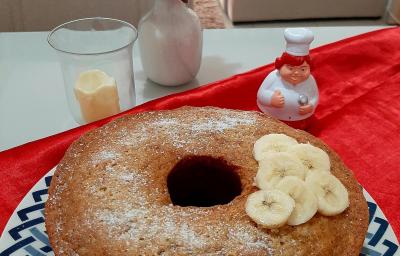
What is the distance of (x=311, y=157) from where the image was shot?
45.6 inches

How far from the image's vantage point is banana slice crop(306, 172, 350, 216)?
1074mm

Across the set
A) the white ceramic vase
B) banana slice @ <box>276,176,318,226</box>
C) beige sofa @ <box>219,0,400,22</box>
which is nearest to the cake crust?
banana slice @ <box>276,176,318,226</box>

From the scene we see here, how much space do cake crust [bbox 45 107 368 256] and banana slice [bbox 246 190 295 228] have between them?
0.02 metres

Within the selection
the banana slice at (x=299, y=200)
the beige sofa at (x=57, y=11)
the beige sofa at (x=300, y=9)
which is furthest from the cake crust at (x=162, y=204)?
the beige sofa at (x=300, y=9)

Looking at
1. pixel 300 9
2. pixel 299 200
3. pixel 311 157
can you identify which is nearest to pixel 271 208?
pixel 299 200

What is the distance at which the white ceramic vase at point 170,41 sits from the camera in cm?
174

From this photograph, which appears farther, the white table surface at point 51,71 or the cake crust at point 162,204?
the white table surface at point 51,71

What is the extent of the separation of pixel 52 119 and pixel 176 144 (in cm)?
70

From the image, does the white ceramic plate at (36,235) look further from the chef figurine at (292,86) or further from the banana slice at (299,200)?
the chef figurine at (292,86)

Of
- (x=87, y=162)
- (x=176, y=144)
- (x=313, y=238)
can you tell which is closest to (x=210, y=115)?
(x=176, y=144)

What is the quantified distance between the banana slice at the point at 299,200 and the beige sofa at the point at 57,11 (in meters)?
1.94

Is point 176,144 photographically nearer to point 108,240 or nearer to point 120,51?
point 108,240

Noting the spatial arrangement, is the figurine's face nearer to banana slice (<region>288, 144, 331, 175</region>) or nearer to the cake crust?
the cake crust

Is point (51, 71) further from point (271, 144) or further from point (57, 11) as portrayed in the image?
point (271, 144)
